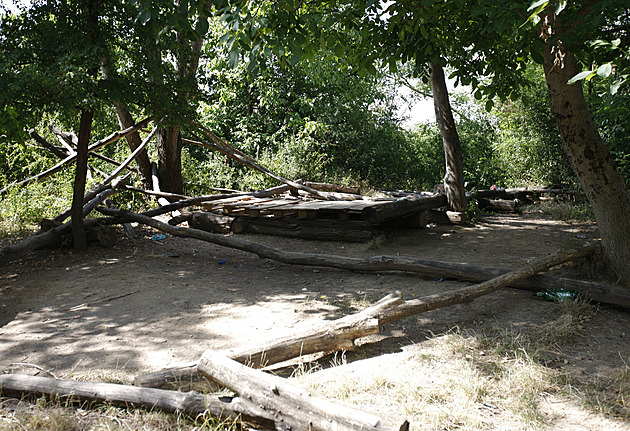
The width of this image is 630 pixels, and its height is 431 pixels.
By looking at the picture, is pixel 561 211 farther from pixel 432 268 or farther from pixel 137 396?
pixel 137 396

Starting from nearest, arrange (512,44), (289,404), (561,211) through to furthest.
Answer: (289,404) → (512,44) → (561,211)

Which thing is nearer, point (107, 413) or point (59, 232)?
point (107, 413)

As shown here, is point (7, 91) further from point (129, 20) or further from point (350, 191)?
point (350, 191)

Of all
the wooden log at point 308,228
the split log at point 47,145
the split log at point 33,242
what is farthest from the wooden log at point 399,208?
the split log at point 47,145

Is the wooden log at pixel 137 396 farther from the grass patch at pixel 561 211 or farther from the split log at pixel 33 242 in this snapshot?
the grass patch at pixel 561 211

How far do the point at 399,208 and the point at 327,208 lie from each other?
138 cm

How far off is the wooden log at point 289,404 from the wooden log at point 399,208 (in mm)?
5352

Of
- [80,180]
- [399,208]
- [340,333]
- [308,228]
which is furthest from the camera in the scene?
[308,228]

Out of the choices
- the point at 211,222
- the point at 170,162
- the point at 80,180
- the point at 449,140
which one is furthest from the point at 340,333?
the point at 170,162

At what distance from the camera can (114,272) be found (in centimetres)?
688

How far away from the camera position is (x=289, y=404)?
2.65 metres

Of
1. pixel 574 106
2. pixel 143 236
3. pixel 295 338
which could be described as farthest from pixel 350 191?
pixel 295 338

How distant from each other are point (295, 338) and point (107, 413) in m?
1.39

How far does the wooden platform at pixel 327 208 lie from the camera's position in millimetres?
8344
